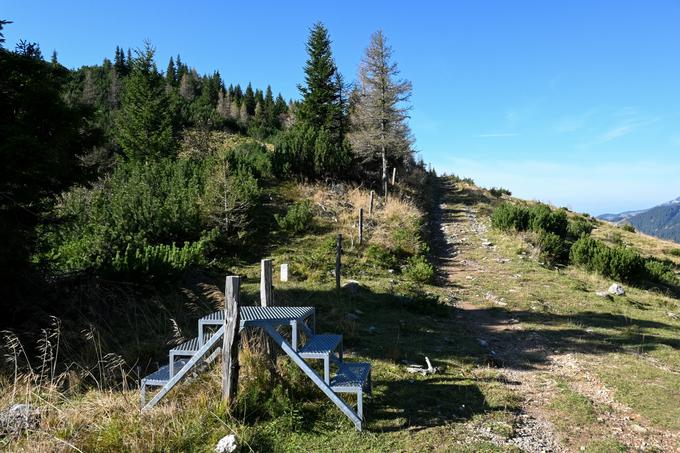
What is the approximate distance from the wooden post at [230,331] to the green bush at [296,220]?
10463 mm


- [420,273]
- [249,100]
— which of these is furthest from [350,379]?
[249,100]

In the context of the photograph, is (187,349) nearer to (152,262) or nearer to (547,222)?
(152,262)

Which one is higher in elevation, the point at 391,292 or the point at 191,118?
the point at 191,118

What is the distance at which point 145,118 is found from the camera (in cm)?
2150

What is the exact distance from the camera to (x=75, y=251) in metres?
8.70

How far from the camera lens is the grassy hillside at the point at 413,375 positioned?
382cm

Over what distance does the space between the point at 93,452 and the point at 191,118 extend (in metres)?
35.9

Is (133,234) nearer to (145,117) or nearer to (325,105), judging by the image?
(145,117)

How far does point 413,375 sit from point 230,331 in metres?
2.68

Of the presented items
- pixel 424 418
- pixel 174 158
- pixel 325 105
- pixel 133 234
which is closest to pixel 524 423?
pixel 424 418

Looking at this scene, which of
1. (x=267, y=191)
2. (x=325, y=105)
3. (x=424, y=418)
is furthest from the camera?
(x=325, y=105)

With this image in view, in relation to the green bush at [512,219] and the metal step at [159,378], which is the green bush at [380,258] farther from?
the metal step at [159,378]

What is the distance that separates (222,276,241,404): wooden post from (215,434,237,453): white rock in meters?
0.44

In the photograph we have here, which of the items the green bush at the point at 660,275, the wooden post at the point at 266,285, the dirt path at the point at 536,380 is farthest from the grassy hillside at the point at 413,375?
the green bush at the point at 660,275
